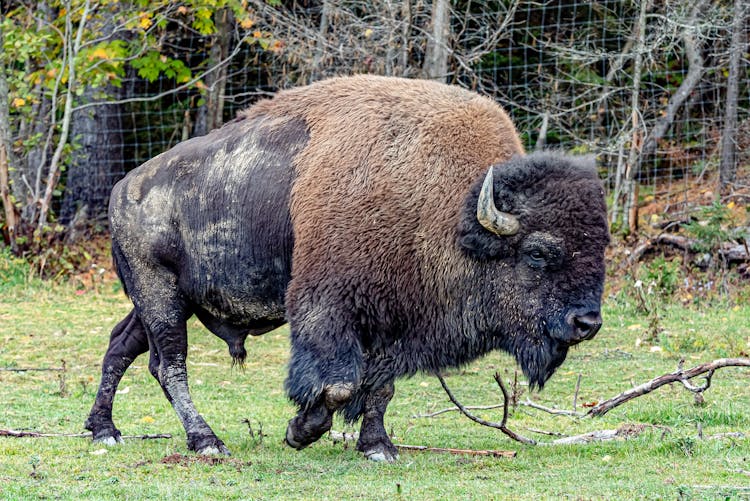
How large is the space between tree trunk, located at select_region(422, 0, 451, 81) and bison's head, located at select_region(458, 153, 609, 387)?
677cm

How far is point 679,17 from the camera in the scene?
46.4ft

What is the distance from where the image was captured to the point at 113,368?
7.81 meters

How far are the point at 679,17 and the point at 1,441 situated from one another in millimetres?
10607

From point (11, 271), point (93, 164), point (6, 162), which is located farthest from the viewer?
point (93, 164)

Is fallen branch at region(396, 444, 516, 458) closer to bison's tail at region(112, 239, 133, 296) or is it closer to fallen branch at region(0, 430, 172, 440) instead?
fallen branch at region(0, 430, 172, 440)

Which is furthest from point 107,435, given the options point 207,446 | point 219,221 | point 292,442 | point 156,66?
point 156,66

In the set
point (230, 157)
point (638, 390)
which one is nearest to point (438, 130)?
point (230, 157)

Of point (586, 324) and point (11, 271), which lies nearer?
point (586, 324)

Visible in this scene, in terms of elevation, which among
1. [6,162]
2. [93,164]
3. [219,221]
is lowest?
[93,164]

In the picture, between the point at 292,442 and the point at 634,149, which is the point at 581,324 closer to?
the point at 292,442

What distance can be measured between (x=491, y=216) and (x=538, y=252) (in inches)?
15.0

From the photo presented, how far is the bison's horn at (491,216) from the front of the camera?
246 inches

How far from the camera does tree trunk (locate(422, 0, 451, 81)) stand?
519 inches

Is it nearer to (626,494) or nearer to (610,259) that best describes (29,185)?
(610,259)
